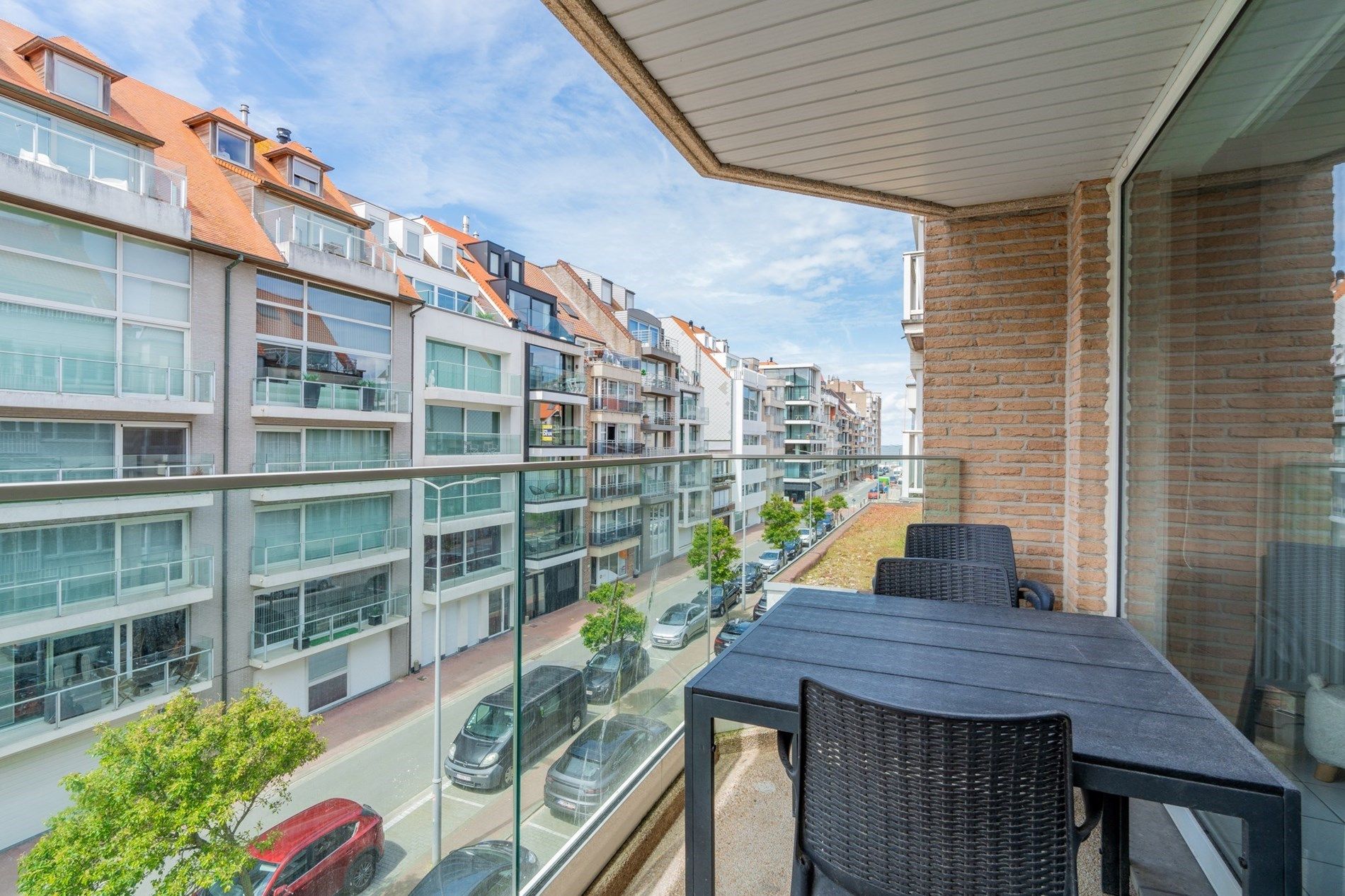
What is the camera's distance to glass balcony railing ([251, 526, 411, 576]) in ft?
2.75

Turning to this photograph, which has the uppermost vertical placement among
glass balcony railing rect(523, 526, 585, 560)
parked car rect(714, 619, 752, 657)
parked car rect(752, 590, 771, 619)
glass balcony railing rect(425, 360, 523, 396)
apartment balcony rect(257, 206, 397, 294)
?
apartment balcony rect(257, 206, 397, 294)

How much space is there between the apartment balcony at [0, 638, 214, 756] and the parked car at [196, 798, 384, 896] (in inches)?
10.0

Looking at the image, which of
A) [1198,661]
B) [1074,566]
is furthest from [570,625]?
[1074,566]

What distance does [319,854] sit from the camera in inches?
34.8

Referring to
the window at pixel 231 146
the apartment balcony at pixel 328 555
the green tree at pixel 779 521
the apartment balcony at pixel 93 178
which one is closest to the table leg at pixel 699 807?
the apartment balcony at pixel 328 555

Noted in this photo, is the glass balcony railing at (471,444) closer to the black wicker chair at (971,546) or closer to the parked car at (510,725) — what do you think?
the black wicker chair at (971,546)

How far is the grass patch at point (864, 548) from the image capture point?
10.5 feet

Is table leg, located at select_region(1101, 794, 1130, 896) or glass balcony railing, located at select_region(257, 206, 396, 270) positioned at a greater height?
glass balcony railing, located at select_region(257, 206, 396, 270)

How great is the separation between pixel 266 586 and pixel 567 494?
30.2 inches

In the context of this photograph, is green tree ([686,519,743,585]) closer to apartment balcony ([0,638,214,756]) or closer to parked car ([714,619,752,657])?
parked car ([714,619,752,657])

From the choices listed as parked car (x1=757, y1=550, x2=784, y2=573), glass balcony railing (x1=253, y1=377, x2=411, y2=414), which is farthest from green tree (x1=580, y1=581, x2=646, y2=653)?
glass balcony railing (x1=253, y1=377, x2=411, y2=414)

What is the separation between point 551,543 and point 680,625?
0.99 metres

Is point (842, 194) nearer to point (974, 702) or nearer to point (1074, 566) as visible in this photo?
point (1074, 566)

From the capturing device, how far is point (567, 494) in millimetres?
1546
